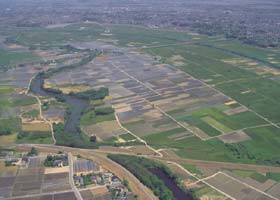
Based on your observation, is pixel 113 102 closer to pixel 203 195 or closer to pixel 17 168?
pixel 17 168

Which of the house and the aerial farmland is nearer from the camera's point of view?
the house

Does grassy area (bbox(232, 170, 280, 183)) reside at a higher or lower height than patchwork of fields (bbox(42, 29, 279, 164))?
lower

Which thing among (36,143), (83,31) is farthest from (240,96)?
(83,31)

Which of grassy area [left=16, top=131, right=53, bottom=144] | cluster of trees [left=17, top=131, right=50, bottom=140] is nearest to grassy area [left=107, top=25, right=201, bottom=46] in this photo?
cluster of trees [left=17, top=131, right=50, bottom=140]

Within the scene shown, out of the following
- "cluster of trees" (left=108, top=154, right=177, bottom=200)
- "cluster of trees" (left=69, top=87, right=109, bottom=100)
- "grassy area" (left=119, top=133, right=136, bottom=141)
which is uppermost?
"cluster of trees" (left=69, top=87, right=109, bottom=100)

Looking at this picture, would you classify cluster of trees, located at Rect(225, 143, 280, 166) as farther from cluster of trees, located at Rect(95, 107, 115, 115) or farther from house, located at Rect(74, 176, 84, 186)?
cluster of trees, located at Rect(95, 107, 115, 115)

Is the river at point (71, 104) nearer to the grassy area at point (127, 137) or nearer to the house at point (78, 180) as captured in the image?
the grassy area at point (127, 137)

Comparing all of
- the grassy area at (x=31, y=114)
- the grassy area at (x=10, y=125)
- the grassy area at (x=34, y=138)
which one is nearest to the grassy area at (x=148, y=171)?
the grassy area at (x=34, y=138)

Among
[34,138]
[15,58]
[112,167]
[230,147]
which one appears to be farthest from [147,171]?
[15,58]
